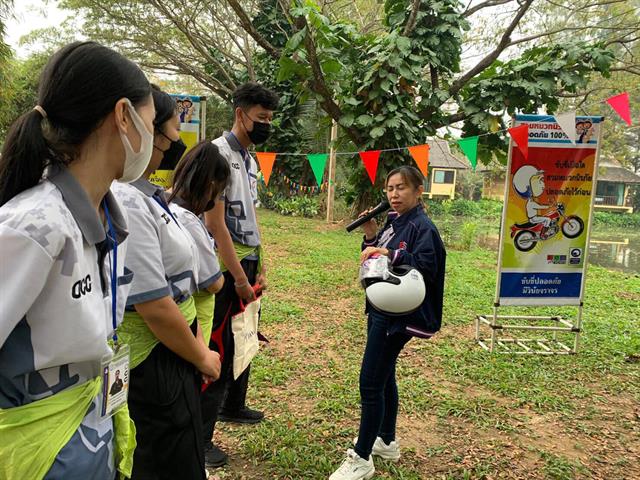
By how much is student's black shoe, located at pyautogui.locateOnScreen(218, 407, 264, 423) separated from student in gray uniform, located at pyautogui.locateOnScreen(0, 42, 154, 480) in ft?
6.69

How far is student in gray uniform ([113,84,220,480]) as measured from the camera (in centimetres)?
141

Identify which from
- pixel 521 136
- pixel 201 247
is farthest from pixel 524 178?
pixel 201 247

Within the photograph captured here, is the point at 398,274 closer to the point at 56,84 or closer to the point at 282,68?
the point at 56,84

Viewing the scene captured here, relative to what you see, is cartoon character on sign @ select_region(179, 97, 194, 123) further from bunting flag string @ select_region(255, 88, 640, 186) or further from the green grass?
bunting flag string @ select_region(255, 88, 640, 186)

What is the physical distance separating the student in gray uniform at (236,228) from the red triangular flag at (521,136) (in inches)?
90.5

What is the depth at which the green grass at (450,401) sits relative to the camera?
2684mm

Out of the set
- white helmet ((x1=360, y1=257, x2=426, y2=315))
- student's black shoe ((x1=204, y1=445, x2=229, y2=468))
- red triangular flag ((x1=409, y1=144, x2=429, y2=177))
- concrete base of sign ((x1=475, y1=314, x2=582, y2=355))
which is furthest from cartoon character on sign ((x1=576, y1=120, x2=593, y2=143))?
student's black shoe ((x1=204, y1=445, x2=229, y2=468))

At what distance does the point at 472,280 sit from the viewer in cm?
731

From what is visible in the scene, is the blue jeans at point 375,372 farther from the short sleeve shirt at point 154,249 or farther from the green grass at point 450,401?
the short sleeve shirt at point 154,249

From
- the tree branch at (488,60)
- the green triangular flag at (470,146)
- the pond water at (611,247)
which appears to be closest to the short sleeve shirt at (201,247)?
the green triangular flag at (470,146)

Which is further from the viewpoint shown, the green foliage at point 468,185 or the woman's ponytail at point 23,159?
the green foliage at point 468,185

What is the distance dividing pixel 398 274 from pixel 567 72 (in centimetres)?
620

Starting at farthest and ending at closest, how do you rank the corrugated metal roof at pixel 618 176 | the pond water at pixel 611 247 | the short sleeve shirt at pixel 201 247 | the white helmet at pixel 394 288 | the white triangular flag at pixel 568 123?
the corrugated metal roof at pixel 618 176 → the pond water at pixel 611 247 → the white triangular flag at pixel 568 123 → the white helmet at pixel 394 288 → the short sleeve shirt at pixel 201 247

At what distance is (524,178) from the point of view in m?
4.23
